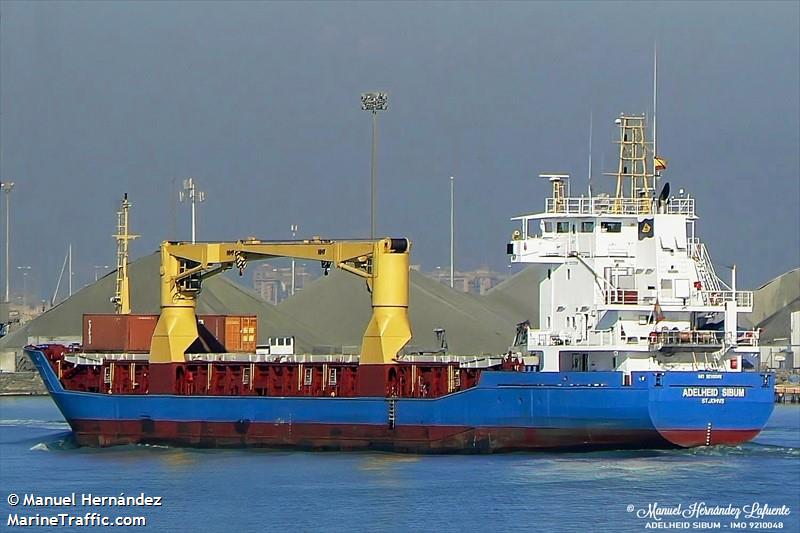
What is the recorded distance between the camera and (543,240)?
158 feet

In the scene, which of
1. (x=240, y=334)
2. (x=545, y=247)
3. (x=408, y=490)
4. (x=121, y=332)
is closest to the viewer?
(x=408, y=490)

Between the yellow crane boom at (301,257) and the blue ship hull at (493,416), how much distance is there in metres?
1.65

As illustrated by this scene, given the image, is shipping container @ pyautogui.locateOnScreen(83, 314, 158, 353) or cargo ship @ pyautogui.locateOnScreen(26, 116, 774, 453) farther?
shipping container @ pyautogui.locateOnScreen(83, 314, 158, 353)

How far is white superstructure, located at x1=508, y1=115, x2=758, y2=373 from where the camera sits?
45.2m

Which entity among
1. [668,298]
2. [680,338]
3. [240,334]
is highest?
[668,298]

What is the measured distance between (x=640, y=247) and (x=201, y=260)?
13.0 meters

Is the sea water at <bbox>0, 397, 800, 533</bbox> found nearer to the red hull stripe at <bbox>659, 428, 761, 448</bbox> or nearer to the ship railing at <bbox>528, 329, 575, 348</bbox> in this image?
the red hull stripe at <bbox>659, 428, 761, 448</bbox>

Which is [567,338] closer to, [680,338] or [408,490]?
[680,338]

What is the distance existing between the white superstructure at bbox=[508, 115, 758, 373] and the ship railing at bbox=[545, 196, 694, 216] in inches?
1.1

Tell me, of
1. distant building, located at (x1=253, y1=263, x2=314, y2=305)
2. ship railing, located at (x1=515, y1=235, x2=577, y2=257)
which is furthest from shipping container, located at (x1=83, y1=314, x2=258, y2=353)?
distant building, located at (x1=253, y1=263, x2=314, y2=305)

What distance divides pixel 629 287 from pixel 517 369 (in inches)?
150

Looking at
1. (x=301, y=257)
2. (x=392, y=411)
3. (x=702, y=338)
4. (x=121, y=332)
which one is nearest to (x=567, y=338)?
(x=702, y=338)

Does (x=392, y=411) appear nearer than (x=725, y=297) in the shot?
No

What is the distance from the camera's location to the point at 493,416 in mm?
45938
